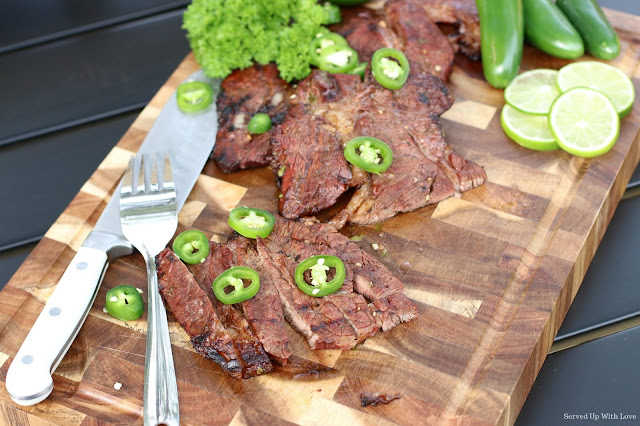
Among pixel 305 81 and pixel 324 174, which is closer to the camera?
pixel 324 174

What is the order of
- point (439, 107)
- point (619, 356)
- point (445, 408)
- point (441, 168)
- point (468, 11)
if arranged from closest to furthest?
point (445, 408), point (619, 356), point (441, 168), point (439, 107), point (468, 11)

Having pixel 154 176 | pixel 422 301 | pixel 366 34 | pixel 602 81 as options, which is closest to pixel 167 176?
pixel 154 176

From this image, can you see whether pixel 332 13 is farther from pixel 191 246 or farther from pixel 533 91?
pixel 191 246

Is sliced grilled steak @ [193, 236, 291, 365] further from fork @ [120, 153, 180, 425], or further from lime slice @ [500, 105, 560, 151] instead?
lime slice @ [500, 105, 560, 151]

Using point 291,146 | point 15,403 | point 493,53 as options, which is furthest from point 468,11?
point 15,403

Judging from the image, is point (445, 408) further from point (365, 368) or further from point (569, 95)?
point (569, 95)

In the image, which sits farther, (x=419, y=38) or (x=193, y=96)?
(x=419, y=38)
